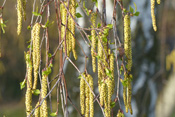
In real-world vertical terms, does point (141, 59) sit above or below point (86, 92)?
below

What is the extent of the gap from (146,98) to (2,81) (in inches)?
43.1

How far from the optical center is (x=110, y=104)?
1.08 metres

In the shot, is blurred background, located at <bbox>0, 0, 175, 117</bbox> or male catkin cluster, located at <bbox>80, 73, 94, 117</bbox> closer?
male catkin cluster, located at <bbox>80, 73, 94, 117</bbox>

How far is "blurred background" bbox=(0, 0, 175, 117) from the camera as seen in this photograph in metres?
2.42

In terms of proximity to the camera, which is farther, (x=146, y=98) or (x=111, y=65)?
(x=146, y=98)

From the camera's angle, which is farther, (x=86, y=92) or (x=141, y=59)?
(x=141, y=59)

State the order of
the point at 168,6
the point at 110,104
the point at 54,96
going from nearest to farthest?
the point at 110,104, the point at 168,6, the point at 54,96

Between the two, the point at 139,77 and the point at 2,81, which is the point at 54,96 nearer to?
the point at 2,81

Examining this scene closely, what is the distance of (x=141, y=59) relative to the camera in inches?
97.0

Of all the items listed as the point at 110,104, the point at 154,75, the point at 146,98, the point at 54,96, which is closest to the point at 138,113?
the point at 146,98

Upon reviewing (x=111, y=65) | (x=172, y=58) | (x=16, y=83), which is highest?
(x=111, y=65)

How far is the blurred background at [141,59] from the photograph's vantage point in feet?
7.95

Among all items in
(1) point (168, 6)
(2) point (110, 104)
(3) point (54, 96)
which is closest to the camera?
(2) point (110, 104)

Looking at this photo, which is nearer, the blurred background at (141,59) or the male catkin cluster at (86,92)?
the male catkin cluster at (86,92)
